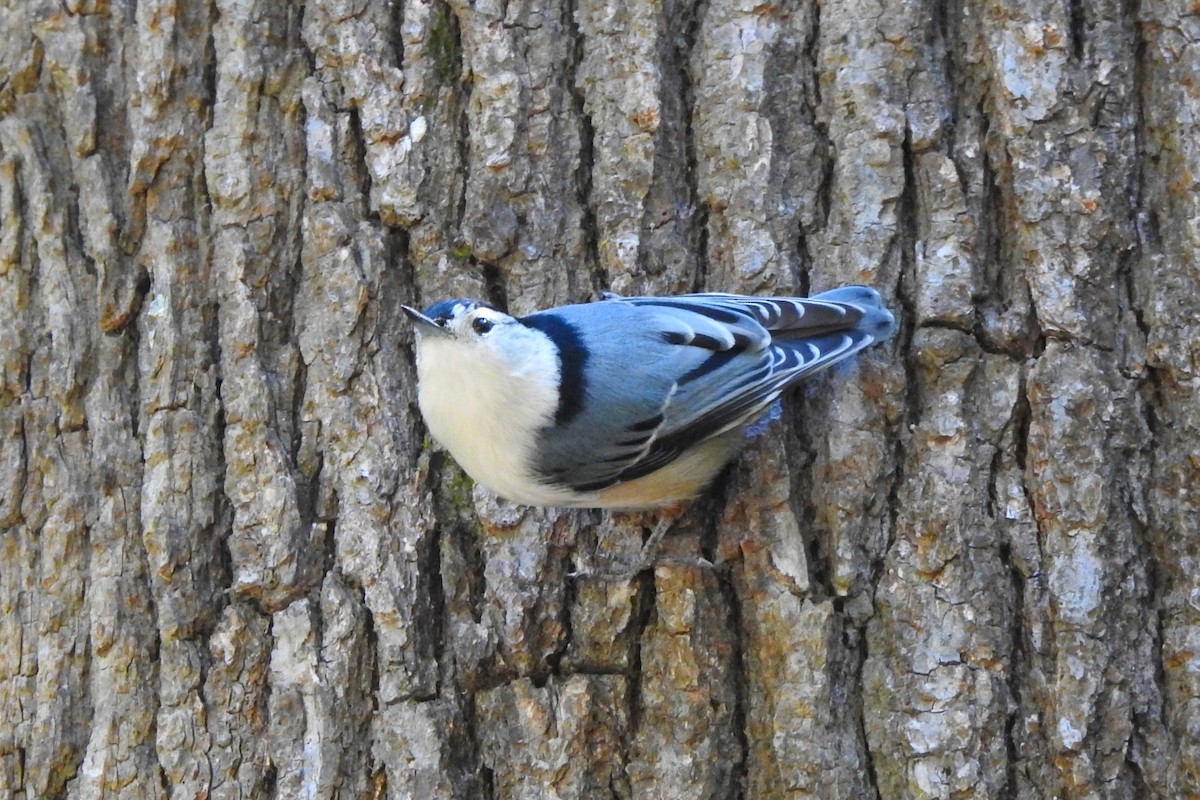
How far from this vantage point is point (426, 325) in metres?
1.99

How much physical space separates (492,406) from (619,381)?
22 centimetres

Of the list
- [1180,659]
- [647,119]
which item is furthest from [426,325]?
[1180,659]

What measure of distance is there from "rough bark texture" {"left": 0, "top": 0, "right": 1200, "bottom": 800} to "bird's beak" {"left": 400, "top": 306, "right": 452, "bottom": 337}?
7.7 inches

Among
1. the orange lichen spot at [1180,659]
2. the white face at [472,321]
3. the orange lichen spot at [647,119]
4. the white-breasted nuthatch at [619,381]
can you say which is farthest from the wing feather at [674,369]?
the orange lichen spot at [1180,659]

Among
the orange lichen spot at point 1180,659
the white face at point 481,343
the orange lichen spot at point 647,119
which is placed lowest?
the orange lichen spot at point 1180,659

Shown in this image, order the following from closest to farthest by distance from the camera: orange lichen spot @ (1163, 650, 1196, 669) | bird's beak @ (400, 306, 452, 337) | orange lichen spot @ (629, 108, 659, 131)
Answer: orange lichen spot @ (1163, 650, 1196, 669) < bird's beak @ (400, 306, 452, 337) < orange lichen spot @ (629, 108, 659, 131)

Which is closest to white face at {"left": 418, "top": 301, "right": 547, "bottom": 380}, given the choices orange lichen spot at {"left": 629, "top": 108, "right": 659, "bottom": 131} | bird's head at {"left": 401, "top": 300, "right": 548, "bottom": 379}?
bird's head at {"left": 401, "top": 300, "right": 548, "bottom": 379}

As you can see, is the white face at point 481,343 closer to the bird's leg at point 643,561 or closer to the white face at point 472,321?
the white face at point 472,321

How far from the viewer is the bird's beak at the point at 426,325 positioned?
199 cm

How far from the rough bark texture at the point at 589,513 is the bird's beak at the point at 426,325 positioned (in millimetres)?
194

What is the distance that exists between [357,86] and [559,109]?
0.38 metres

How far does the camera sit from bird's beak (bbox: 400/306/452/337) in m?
1.99

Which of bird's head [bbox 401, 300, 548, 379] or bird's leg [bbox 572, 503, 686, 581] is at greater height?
bird's head [bbox 401, 300, 548, 379]

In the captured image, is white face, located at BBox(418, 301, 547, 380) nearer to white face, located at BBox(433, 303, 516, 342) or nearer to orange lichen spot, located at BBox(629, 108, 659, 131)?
white face, located at BBox(433, 303, 516, 342)
